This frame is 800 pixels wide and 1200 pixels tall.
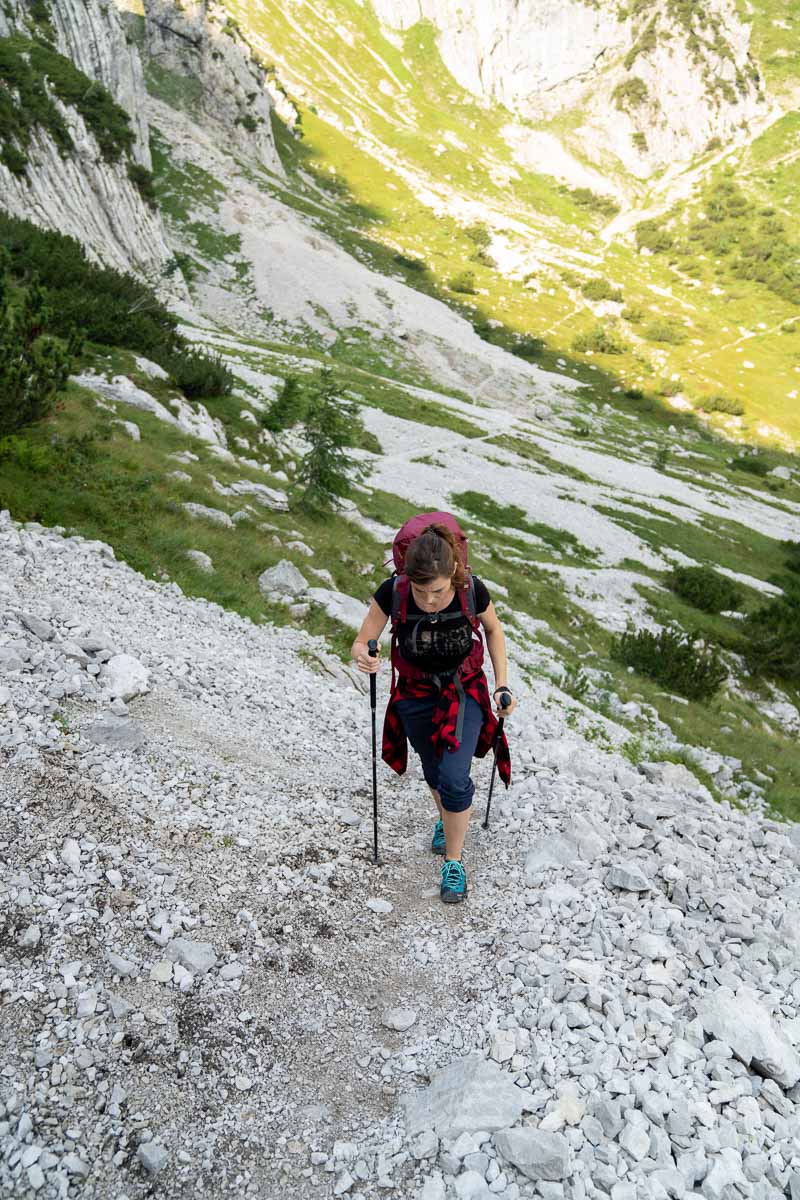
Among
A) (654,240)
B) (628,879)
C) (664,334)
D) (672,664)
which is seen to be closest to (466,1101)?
(628,879)

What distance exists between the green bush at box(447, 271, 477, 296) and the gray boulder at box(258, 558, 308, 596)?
360ft

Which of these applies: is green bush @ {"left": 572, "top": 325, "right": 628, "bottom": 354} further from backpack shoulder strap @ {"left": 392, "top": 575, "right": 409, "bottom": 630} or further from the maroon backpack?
backpack shoulder strap @ {"left": 392, "top": 575, "right": 409, "bottom": 630}

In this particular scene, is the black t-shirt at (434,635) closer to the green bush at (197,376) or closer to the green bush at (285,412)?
the green bush at (197,376)

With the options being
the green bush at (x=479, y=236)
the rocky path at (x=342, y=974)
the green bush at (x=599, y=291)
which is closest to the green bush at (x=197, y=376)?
the rocky path at (x=342, y=974)

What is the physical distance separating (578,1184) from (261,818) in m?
4.29

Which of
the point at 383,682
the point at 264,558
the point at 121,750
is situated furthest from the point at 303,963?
the point at 264,558

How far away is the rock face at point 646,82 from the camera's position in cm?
18088

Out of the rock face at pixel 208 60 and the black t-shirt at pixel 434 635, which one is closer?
the black t-shirt at pixel 434 635

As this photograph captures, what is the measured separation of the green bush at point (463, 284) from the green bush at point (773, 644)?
315ft

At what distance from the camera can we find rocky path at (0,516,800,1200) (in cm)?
406

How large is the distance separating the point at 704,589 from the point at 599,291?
351 ft

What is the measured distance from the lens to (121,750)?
23.7ft

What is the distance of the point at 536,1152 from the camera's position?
3.96 metres

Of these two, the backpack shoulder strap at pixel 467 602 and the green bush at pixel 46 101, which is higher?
the green bush at pixel 46 101
